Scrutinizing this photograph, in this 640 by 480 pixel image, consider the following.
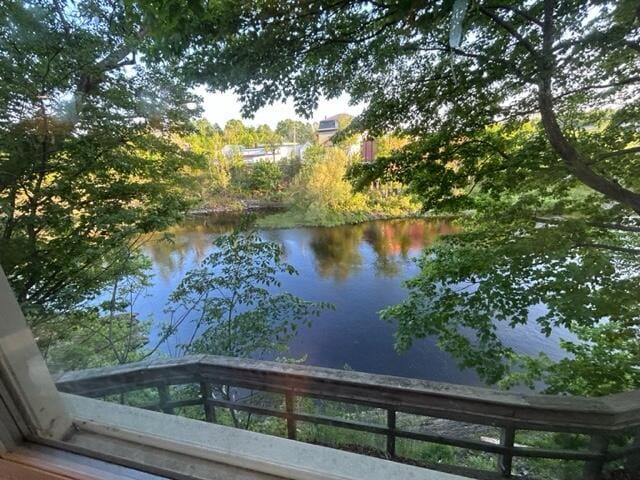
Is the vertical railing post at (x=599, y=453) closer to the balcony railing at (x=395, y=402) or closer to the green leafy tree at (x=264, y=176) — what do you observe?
the balcony railing at (x=395, y=402)

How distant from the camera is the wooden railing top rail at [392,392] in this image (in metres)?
0.61

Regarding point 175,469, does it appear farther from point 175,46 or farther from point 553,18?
point 553,18

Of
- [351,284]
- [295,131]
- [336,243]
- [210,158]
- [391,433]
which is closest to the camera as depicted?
[391,433]

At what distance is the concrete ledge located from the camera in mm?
384

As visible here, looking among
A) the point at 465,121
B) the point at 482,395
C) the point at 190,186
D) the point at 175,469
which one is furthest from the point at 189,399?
the point at 465,121

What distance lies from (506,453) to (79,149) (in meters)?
1.94

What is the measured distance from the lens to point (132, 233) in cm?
166

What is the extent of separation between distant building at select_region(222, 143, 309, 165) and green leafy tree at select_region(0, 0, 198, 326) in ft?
0.77

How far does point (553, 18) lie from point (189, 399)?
1775 mm

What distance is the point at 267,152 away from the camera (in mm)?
1456

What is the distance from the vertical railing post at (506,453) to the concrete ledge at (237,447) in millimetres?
405

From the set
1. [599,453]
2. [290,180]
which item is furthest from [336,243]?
[599,453]

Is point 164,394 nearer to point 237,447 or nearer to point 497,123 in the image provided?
point 237,447

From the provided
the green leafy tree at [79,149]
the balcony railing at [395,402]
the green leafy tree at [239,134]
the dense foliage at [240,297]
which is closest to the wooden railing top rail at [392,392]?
the balcony railing at [395,402]
